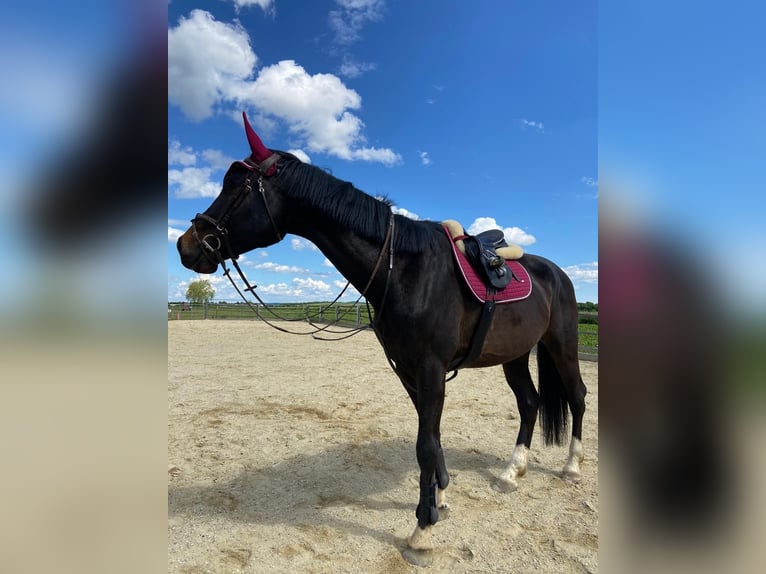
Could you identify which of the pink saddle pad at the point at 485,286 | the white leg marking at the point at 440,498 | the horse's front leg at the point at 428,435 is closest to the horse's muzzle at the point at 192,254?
the horse's front leg at the point at 428,435

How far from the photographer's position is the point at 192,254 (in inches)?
94.0

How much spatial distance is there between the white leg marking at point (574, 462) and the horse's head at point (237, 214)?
130 inches

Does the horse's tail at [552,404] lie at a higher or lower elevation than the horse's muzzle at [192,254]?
lower

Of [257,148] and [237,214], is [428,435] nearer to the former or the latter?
[237,214]

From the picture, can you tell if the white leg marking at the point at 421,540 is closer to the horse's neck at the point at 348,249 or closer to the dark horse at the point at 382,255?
the dark horse at the point at 382,255

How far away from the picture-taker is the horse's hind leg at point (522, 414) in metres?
3.46

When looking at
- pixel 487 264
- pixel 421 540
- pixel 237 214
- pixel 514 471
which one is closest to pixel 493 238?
pixel 487 264

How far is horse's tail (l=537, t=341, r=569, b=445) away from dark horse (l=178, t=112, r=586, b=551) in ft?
4.13

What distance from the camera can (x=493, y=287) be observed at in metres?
2.88
